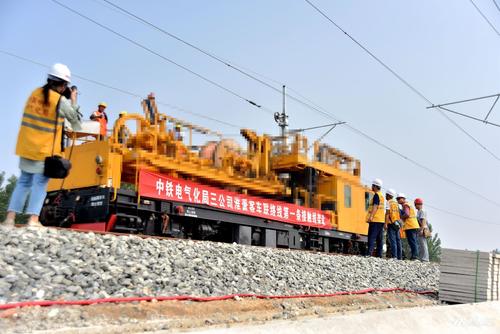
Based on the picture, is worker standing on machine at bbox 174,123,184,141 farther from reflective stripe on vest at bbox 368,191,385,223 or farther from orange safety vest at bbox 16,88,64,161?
reflective stripe on vest at bbox 368,191,385,223

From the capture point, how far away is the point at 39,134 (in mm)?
5320

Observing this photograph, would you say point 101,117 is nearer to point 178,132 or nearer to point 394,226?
point 178,132

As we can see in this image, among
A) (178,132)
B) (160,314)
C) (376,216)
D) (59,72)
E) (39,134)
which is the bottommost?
(160,314)

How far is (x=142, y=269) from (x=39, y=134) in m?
1.88

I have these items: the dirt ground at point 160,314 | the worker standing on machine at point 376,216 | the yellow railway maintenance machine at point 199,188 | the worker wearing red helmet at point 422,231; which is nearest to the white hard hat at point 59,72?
the yellow railway maintenance machine at point 199,188

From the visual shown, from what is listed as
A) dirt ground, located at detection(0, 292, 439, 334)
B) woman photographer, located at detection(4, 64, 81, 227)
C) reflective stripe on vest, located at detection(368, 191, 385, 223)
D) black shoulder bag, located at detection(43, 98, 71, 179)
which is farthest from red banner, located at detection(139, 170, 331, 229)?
dirt ground, located at detection(0, 292, 439, 334)

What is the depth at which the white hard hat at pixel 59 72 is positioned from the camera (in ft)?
17.6

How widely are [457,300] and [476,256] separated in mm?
863

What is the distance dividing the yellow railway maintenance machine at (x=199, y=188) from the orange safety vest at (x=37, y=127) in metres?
1.27

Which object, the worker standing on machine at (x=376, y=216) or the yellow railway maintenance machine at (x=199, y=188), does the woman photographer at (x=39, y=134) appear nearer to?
the yellow railway maintenance machine at (x=199, y=188)

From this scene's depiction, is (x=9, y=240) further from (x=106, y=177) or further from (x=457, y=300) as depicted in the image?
(x=457, y=300)

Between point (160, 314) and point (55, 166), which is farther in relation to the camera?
point (55, 166)

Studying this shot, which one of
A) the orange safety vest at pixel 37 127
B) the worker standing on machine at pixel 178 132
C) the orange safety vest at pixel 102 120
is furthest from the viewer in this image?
the worker standing on machine at pixel 178 132

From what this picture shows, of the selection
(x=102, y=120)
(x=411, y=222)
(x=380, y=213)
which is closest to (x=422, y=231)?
(x=411, y=222)
